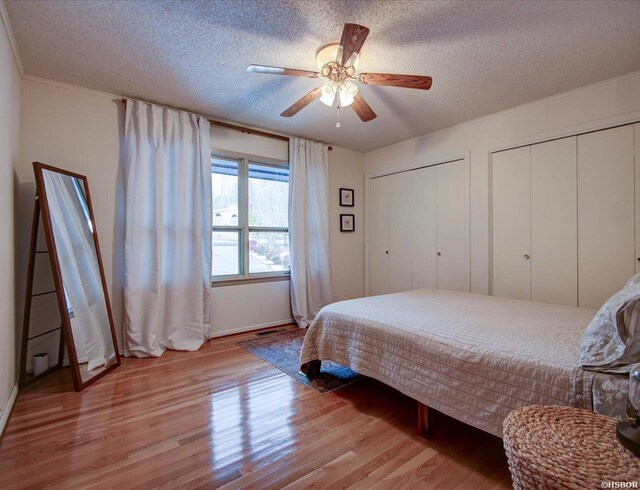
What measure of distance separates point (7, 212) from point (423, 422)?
117 inches

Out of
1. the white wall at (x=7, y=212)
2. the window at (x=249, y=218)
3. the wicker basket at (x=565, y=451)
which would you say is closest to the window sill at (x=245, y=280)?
the window at (x=249, y=218)

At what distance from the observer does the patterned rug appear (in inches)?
96.4

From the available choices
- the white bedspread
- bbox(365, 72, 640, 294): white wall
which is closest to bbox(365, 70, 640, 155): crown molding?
bbox(365, 72, 640, 294): white wall

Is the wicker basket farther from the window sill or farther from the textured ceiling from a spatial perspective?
the window sill

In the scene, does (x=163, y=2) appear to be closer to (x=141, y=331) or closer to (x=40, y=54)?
(x=40, y=54)

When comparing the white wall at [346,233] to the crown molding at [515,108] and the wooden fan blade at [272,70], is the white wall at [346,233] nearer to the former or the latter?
the crown molding at [515,108]

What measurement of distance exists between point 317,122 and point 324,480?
3286 mm

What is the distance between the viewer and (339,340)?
90.8 inches

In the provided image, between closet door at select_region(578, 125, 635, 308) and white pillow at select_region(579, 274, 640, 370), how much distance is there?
171cm

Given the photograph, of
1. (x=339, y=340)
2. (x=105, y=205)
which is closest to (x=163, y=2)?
(x=105, y=205)

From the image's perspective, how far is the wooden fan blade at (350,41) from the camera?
1.63 meters

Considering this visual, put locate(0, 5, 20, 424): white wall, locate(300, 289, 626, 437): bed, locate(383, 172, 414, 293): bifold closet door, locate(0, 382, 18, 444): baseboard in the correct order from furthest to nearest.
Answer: locate(383, 172, 414, 293): bifold closet door, locate(0, 5, 20, 424): white wall, locate(0, 382, 18, 444): baseboard, locate(300, 289, 626, 437): bed

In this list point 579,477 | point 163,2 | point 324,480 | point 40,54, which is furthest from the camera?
point 40,54

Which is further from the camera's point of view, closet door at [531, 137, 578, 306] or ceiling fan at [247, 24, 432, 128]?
closet door at [531, 137, 578, 306]
